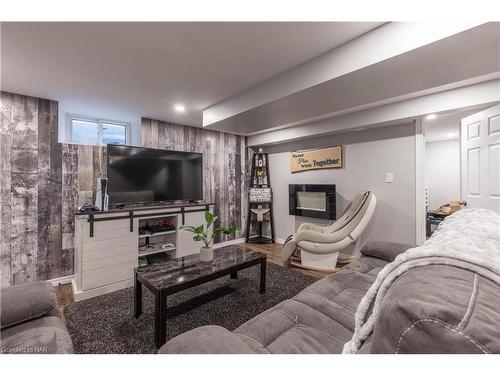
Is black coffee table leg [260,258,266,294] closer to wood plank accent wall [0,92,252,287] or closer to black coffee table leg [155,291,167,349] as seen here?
black coffee table leg [155,291,167,349]

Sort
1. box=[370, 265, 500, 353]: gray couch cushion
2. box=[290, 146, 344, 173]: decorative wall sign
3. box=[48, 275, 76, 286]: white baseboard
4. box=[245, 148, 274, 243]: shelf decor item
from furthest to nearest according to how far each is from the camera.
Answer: box=[245, 148, 274, 243]: shelf decor item, box=[290, 146, 344, 173]: decorative wall sign, box=[48, 275, 76, 286]: white baseboard, box=[370, 265, 500, 353]: gray couch cushion

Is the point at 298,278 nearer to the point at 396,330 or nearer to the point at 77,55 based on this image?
the point at 396,330

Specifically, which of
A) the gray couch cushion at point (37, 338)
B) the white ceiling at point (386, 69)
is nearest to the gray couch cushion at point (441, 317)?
the gray couch cushion at point (37, 338)

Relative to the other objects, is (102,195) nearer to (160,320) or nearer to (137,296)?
(137,296)

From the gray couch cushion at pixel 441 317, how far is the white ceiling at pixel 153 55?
61.2 inches

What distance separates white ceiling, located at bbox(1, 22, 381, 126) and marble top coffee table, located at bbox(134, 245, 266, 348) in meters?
1.70

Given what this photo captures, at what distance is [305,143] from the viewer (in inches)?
163

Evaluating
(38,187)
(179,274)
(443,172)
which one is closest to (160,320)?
(179,274)

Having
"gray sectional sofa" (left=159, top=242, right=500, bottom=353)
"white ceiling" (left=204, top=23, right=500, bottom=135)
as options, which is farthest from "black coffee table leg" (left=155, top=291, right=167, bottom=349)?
"white ceiling" (left=204, top=23, right=500, bottom=135)

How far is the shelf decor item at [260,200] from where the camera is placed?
14.5 feet

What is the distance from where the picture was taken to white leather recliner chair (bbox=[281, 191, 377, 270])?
9.61ft
